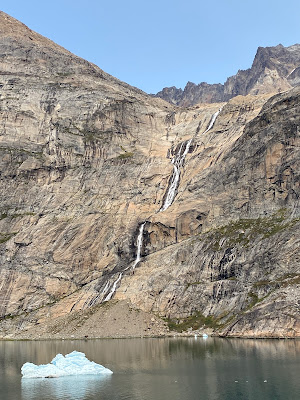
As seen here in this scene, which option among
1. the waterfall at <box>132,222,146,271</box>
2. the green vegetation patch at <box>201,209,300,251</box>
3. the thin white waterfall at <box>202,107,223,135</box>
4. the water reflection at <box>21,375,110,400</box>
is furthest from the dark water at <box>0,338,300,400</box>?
the thin white waterfall at <box>202,107,223,135</box>

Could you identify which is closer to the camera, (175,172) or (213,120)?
(175,172)

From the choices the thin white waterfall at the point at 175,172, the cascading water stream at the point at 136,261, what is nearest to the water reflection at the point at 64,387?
the cascading water stream at the point at 136,261

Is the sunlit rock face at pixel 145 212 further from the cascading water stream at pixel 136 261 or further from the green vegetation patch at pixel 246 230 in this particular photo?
the cascading water stream at pixel 136 261

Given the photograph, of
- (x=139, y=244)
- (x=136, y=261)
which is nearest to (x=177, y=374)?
(x=136, y=261)

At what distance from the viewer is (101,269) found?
118 metres

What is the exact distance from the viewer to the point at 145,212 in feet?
426

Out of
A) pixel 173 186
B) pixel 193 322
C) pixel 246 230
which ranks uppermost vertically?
pixel 173 186

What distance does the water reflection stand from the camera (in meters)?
42.6

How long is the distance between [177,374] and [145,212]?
266 feet

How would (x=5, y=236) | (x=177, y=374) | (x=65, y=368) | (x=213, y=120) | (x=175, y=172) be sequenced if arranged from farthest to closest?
(x=213, y=120), (x=175, y=172), (x=5, y=236), (x=65, y=368), (x=177, y=374)

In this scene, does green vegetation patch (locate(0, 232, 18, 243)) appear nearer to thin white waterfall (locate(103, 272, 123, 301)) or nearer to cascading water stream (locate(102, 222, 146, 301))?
cascading water stream (locate(102, 222, 146, 301))

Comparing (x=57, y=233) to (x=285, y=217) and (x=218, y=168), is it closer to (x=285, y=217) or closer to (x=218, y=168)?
(x=218, y=168)

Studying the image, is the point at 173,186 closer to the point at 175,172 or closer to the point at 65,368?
the point at 175,172

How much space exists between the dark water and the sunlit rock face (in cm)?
1676
